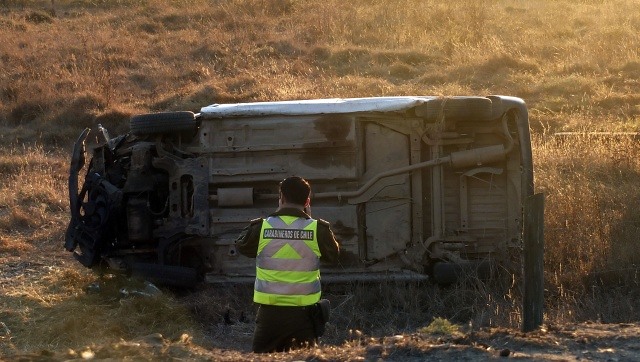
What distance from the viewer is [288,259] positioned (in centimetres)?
646

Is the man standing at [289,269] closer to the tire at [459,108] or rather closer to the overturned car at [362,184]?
the overturned car at [362,184]

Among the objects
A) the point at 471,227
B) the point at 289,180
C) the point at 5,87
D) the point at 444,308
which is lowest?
the point at 444,308

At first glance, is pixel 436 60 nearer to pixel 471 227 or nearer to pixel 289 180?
pixel 471 227

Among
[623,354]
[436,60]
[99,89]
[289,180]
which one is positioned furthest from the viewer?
[436,60]

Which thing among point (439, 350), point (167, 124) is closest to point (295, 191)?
point (439, 350)

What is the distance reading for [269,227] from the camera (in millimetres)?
6453

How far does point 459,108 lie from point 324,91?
877 centimetres

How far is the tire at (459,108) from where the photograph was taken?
912 cm

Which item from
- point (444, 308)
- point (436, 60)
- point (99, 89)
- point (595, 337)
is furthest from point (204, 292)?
point (436, 60)

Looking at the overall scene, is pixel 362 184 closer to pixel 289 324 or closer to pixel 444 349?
pixel 289 324

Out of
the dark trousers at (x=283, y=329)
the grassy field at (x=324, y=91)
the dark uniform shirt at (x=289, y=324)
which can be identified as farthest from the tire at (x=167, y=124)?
the dark trousers at (x=283, y=329)

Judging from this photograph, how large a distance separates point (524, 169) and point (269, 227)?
11.0 ft

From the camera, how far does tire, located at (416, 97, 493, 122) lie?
29.9 feet

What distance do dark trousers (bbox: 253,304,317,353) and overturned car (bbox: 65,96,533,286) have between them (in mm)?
2762
